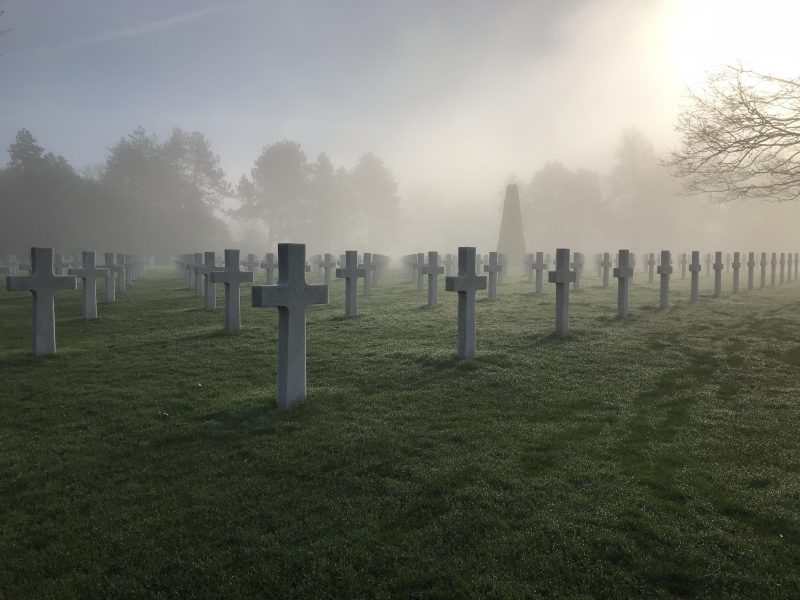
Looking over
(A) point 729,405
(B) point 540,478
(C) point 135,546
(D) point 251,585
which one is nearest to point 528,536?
(B) point 540,478

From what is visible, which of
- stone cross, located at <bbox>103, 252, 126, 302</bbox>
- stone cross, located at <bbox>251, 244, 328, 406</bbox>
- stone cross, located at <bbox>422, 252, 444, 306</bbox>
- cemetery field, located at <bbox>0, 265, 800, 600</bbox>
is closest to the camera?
cemetery field, located at <bbox>0, 265, 800, 600</bbox>

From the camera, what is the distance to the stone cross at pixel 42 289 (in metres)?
8.10

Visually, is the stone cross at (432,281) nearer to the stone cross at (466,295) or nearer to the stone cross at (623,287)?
the stone cross at (623,287)

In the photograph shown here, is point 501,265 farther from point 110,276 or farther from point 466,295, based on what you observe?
point 110,276

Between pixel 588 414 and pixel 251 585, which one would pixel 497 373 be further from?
A: pixel 251 585

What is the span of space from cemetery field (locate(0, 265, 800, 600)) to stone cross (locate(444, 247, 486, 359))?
0.43 meters

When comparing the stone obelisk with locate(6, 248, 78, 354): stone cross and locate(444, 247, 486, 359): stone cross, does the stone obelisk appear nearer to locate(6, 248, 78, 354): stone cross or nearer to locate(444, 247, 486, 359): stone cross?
locate(444, 247, 486, 359): stone cross

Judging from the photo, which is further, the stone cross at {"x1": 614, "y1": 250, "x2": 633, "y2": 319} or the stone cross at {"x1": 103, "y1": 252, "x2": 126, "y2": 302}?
the stone cross at {"x1": 103, "y1": 252, "x2": 126, "y2": 302}

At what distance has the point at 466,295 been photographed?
8.04 metres

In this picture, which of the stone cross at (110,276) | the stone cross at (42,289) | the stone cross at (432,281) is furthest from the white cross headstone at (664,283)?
the stone cross at (110,276)

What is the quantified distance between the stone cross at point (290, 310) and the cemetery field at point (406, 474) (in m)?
0.31

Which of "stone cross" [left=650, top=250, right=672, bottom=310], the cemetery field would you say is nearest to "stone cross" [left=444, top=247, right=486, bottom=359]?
the cemetery field

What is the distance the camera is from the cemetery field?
2932mm

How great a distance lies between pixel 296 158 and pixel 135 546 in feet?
191
